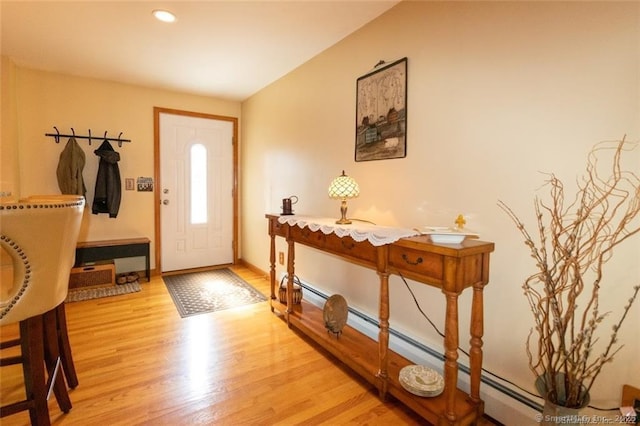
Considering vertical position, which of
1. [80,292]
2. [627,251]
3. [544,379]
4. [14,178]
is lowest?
[80,292]

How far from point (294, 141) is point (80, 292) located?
2712 millimetres

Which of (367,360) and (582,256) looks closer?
(582,256)

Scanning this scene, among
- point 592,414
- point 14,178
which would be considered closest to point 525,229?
point 592,414

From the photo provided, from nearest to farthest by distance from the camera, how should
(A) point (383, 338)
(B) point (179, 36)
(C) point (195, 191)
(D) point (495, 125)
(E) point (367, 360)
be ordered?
1. (D) point (495, 125)
2. (A) point (383, 338)
3. (E) point (367, 360)
4. (B) point (179, 36)
5. (C) point (195, 191)

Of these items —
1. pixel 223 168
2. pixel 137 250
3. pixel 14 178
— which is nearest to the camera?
pixel 14 178

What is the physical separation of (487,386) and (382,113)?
1.69 meters

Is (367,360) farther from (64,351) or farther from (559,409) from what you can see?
(64,351)

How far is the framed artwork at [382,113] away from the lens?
6.55 ft

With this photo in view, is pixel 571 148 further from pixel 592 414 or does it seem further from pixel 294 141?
pixel 294 141

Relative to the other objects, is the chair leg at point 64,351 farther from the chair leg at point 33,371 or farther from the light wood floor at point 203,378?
the chair leg at point 33,371

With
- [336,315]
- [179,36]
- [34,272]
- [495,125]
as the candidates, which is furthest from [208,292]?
[495,125]

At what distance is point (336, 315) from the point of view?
2.15 meters

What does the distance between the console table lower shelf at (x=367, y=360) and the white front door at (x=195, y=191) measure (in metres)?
2.00

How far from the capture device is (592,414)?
1249 millimetres
